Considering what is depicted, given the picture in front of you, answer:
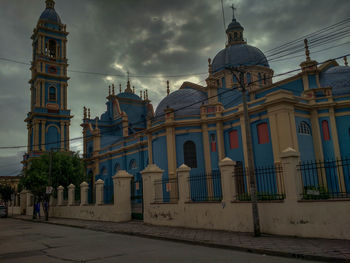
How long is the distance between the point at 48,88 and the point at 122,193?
32798 millimetres

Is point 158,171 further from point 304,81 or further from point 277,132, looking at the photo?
point 304,81

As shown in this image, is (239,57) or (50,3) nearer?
(239,57)

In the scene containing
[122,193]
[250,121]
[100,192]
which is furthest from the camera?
[250,121]

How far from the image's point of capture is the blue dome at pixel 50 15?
49000 mm

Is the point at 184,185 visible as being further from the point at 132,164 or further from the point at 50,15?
the point at 50,15

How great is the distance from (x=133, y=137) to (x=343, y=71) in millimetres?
19890

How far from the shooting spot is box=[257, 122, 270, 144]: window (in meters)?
22.0

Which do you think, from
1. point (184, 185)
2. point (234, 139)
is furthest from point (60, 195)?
point (184, 185)

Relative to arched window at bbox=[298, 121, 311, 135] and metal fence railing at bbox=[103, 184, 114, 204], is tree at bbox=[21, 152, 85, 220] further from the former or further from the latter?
arched window at bbox=[298, 121, 311, 135]

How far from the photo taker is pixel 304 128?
2188cm

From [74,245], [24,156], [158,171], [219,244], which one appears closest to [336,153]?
[158,171]

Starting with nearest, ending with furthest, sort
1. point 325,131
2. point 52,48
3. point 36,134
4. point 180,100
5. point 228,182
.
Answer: point 228,182
point 325,131
point 180,100
point 36,134
point 52,48

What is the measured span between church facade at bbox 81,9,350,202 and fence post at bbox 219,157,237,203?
325cm

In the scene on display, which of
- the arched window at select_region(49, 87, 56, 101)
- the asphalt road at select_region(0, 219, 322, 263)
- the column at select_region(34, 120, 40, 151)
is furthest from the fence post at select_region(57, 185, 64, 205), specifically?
the arched window at select_region(49, 87, 56, 101)
